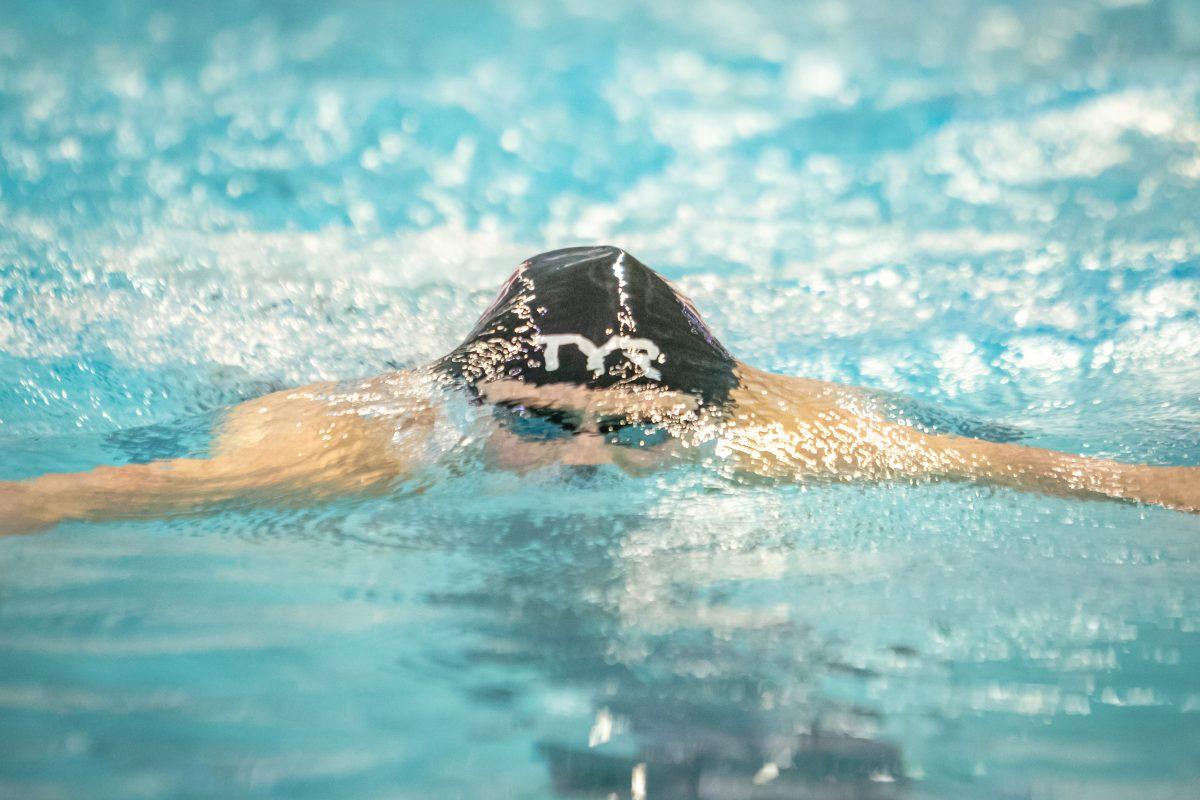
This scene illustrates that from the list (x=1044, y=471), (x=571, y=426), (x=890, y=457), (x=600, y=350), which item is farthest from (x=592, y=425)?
(x=1044, y=471)

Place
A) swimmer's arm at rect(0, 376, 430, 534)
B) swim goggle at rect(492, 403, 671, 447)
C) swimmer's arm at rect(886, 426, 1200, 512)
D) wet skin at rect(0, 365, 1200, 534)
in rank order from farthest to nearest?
swimmer's arm at rect(886, 426, 1200, 512), swim goggle at rect(492, 403, 671, 447), wet skin at rect(0, 365, 1200, 534), swimmer's arm at rect(0, 376, 430, 534)

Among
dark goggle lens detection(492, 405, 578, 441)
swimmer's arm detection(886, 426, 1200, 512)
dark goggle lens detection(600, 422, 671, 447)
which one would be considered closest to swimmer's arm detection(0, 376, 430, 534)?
dark goggle lens detection(492, 405, 578, 441)

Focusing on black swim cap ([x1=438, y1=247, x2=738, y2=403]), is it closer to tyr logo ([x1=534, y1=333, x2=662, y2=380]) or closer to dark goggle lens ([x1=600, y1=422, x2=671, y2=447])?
tyr logo ([x1=534, y1=333, x2=662, y2=380])

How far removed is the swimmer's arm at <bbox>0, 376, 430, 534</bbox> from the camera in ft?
8.93

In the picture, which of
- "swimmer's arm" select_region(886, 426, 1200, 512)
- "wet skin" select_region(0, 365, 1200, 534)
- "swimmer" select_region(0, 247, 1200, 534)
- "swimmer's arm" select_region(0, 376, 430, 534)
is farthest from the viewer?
"swimmer's arm" select_region(886, 426, 1200, 512)

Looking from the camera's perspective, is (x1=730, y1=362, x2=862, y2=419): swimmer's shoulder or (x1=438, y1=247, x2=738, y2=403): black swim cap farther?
(x1=730, y1=362, x2=862, y2=419): swimmer's shoulder

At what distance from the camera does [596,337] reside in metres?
3.46

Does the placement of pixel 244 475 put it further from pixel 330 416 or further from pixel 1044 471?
pixel 1044 471

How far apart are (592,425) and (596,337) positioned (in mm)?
409

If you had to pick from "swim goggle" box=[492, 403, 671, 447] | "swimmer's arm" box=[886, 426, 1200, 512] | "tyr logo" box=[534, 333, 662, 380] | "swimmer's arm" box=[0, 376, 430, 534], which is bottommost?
"swimmer's arm" box=[886, 426, 1200, 512]

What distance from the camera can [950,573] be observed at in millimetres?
2348

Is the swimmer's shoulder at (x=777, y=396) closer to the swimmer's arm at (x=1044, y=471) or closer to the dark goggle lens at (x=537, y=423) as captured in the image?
the swimmer's arm at (x=1044, y=471)

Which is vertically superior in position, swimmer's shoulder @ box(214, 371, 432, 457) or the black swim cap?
the black swim cap

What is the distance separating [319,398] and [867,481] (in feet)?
8.58
